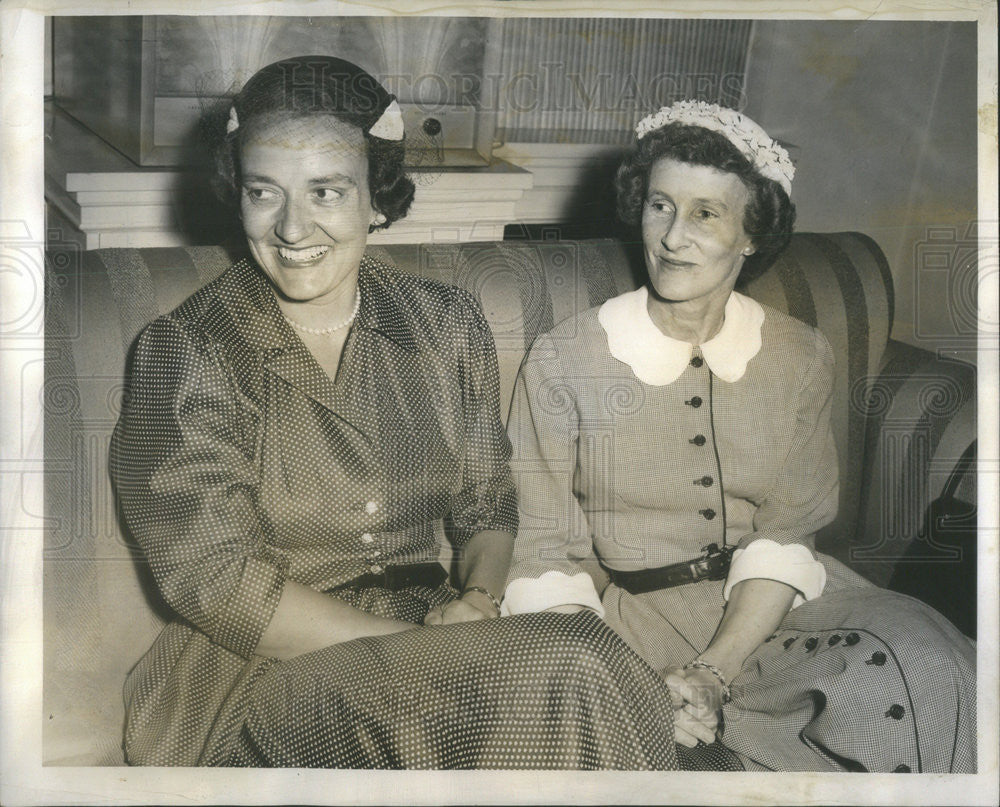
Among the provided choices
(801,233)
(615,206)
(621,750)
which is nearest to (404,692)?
(621,750)

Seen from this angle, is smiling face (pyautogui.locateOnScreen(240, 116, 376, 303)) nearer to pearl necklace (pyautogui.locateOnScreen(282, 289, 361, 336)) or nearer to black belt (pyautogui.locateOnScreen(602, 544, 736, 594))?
pearl necklace (pyautogui.locateOnScreen(282, 289, 361, 336))

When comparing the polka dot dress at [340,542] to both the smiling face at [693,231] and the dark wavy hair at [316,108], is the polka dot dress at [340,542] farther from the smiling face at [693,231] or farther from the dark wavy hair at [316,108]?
the smiling face at [693,231]

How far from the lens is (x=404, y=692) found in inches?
46.1

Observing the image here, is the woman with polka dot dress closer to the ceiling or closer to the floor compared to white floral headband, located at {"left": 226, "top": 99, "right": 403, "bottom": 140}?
closer to the floor

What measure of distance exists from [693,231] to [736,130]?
0.16m

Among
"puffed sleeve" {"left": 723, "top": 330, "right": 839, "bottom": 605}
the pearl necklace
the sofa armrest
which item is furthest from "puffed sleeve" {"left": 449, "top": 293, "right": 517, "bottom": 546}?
the sofa armrest

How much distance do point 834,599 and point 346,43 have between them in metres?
1.08

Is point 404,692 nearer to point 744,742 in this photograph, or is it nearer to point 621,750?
point 621,750

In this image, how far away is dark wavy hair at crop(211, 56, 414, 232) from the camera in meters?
1.23

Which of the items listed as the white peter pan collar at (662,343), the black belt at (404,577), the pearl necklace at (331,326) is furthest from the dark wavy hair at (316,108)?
the black belt at (404,577)

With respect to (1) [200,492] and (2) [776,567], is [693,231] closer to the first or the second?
(2) [776,567]

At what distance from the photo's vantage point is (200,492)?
119cm

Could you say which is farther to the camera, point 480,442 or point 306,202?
point 480,442

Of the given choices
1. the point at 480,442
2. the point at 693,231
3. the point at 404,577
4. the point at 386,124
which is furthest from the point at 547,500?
the point at 386,124
